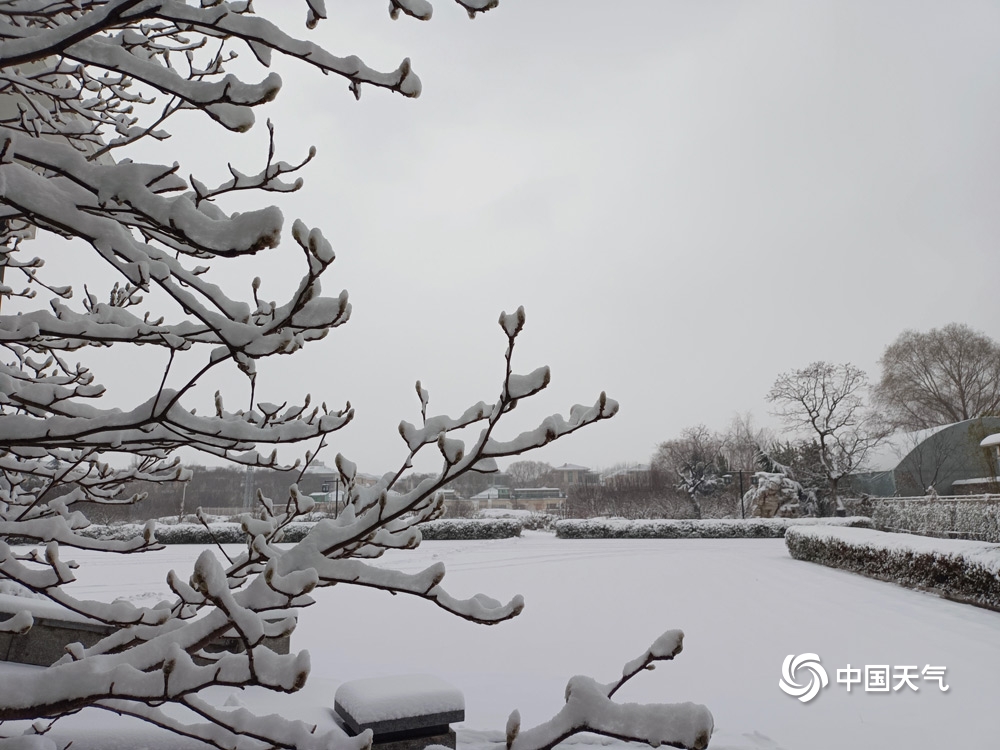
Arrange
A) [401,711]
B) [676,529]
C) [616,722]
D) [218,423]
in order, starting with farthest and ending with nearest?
[676,529] < [401,711] < [218,423] < [616,722]

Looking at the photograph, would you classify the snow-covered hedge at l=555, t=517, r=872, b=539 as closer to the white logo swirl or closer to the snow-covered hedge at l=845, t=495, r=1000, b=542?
the snow-covered hedge at l=845, t=495, r=1000, b=542

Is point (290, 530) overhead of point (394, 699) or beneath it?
beneath

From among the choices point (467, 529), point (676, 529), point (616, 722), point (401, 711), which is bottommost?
point (676, 529)

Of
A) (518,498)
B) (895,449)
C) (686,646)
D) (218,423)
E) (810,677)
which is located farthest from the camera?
(518,498)

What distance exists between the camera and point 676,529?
1947 centimetres

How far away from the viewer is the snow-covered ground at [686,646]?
3971 mm

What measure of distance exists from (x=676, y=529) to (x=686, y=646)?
1406 centimetres

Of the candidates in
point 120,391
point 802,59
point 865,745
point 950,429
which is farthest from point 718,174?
point 950,429

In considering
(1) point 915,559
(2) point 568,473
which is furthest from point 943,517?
(2) point 568,473

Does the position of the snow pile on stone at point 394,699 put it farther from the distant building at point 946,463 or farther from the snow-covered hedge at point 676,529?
the distant building at point 946,463

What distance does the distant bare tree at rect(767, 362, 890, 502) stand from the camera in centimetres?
2439

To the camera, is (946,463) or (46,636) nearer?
(46,636)

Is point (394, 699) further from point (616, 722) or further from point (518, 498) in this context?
point (518, 498)

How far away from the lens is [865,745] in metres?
3.80
